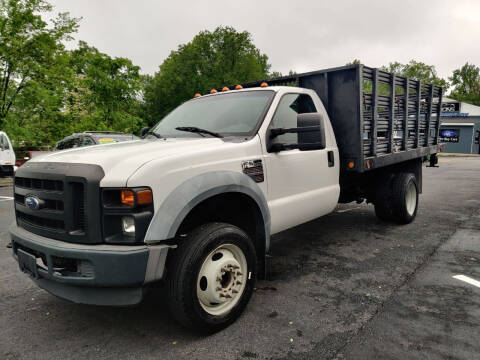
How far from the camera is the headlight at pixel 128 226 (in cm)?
A: 233

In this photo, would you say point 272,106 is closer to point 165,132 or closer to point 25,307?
point 165,132

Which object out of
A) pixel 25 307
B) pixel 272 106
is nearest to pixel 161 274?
pixel 25 307

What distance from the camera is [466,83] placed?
67438 mm

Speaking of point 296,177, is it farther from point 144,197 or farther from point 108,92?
point 108,92

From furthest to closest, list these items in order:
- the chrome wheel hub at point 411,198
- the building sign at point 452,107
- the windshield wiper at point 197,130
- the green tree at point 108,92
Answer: the building sign at point 452,107 → the green tree at point 108,92 → the chrome wheel hub at point 411,198 → the windshield wiper at point 197,130

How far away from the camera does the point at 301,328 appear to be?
108 inches

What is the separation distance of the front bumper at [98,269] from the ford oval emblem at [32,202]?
0.25 m

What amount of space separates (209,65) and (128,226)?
126 ft

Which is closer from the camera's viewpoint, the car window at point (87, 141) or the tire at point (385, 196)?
the tire at point (385, 196)

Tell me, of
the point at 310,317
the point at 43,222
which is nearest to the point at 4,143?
the point at 43,222

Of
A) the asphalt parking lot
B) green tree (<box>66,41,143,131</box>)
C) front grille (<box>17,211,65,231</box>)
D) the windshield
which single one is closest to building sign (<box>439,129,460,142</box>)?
green tree (<box>66,41,143,131</box>)

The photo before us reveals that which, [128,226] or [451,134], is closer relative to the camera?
[128,226]

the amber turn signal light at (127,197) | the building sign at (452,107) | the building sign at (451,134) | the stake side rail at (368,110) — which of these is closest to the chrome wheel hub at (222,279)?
the amber turn signal light at (127,197)

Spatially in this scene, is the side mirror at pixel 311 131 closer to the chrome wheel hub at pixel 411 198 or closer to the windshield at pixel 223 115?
the windshield at pixel 223 115
